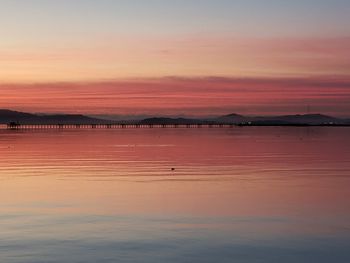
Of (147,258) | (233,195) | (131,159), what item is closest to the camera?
(147,258)

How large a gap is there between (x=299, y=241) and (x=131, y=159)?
87.3ft

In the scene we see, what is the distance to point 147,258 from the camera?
12.8 metres

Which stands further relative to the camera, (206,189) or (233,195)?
(206,189)

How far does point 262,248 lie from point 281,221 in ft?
10.6

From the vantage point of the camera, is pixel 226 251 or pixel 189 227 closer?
pixel 226 251

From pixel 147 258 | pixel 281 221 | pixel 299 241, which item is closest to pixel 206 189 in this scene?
pixel 281 221

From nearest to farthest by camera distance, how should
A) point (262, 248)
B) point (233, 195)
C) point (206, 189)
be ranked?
point (262, 248) → point (233, 195) → point (206, 189)

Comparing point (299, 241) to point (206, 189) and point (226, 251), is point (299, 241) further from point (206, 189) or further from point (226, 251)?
point (206, 189)

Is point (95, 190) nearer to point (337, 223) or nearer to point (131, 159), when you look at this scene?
point (337, 223)

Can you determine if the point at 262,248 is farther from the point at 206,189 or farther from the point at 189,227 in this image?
the point at 206,189

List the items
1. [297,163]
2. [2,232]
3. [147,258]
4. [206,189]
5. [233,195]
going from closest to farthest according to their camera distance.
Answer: [147,258]
[2,232]
[233,195]
[206,189]
[297,163]

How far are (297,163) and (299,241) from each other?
875 inches

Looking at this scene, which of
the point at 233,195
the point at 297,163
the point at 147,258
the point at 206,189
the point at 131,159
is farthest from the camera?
the point at 131,159

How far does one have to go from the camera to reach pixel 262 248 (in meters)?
13.7
